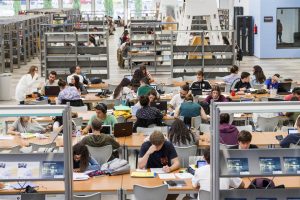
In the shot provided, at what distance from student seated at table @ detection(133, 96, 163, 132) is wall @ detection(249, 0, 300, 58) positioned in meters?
17.9

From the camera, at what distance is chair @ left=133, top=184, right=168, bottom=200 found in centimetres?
766

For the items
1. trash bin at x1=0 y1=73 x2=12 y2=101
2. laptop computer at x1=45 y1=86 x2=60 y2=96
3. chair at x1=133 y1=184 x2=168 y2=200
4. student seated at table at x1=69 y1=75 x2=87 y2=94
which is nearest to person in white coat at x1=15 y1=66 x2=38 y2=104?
laptop computer at x1=45 y1=86 x2=60 y2=96

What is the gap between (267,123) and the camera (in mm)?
12172

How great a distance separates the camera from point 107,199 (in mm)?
10102

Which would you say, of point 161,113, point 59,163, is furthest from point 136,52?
point 59,163

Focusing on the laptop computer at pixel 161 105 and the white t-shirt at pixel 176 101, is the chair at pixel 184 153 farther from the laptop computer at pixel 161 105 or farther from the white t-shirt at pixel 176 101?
the white t-shirt at pixel 176 101

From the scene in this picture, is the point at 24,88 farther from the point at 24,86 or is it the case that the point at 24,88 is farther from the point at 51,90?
the point at 51,90

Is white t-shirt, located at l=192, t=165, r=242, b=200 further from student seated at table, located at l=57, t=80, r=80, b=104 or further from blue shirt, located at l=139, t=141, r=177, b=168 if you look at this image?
student seated at table, located at l=57, t=80, r=80, b=104

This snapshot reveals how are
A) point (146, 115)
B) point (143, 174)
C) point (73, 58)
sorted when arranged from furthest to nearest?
point (73, 58) < point (146, 115) < point (143, 174)

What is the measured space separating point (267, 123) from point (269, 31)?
17.2 m

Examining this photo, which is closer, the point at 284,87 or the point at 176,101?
the point at 176,101

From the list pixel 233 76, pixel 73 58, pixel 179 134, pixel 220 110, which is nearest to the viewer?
pixel 220 110

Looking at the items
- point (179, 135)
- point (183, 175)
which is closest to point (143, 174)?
point (183, 175)

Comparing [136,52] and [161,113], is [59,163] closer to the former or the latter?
[161,113]
